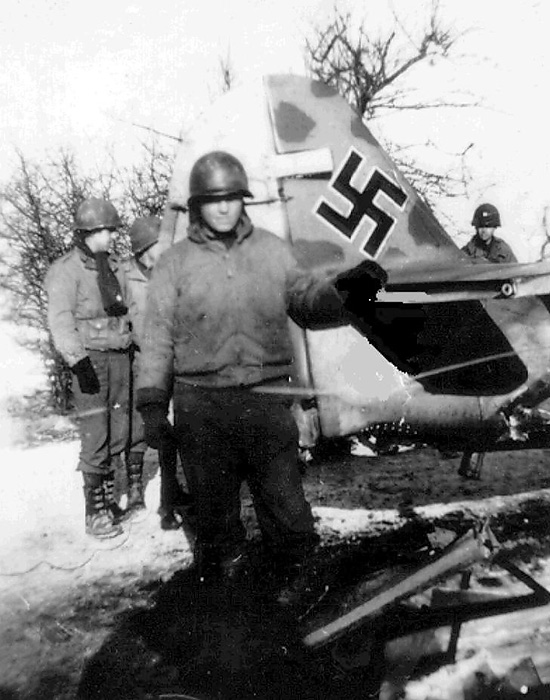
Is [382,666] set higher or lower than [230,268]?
lower

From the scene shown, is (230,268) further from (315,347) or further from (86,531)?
(86,531)

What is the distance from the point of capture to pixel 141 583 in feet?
11.0

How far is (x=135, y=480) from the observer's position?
14.4 feet

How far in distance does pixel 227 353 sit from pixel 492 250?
198 inches

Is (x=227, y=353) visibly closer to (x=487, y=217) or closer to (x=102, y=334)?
(x=102, y=334)

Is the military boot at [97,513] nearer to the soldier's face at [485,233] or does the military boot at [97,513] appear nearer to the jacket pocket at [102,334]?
the jacket pocket at [102,334]

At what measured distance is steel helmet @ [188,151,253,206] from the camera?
2590 mm

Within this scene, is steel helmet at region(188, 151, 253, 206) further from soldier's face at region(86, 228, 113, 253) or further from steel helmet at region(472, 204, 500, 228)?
steel helmet at region(472, 204, 500, 228)

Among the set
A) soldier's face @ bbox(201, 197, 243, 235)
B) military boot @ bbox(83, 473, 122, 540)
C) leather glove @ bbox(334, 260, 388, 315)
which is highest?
soldier's face @ bbox(201, 197, 243, 235)

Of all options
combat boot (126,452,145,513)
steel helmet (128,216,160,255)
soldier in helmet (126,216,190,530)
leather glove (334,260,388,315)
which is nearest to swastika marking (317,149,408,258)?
soldier in helmet (126,216,190,530)

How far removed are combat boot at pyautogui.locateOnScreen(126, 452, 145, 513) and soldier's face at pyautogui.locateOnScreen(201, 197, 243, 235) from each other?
7.52 feet

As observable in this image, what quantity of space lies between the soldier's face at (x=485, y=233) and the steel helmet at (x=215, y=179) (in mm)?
4807

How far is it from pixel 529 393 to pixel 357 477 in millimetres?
1801

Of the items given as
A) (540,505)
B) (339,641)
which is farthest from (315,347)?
(540,505)
